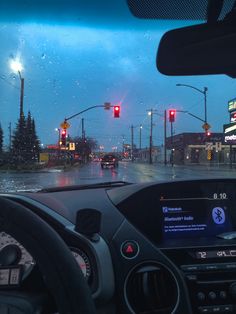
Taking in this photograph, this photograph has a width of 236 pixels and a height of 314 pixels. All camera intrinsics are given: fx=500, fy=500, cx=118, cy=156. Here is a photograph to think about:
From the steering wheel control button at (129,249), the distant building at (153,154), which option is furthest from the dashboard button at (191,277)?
the distant building at (153,154)

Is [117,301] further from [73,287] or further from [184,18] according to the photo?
[184,18]

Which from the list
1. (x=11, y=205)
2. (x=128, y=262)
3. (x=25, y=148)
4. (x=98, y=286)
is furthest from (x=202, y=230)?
(x=25, y=148)

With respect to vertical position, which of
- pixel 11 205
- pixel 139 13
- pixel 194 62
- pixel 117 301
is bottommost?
pixel 117 301

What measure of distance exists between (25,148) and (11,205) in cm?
5475

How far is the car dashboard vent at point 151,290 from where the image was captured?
2615 millimetres

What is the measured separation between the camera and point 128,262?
2.71 m

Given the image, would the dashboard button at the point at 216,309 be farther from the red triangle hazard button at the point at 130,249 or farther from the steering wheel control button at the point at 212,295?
the red triangle hazard button at the point at 130,249

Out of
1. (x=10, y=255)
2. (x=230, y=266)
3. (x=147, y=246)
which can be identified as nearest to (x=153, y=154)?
(x=230, y=266)

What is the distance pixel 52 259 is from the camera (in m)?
1.62

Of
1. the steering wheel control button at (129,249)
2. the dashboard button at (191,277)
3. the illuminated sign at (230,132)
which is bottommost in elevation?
the dashboard button at (191,277)

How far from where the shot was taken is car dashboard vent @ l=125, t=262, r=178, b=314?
2615mm

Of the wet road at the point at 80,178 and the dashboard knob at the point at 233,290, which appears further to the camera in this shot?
the wet road at the point at 80,178

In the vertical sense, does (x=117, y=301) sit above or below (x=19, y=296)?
below

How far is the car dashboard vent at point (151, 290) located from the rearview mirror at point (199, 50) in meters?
1.11
